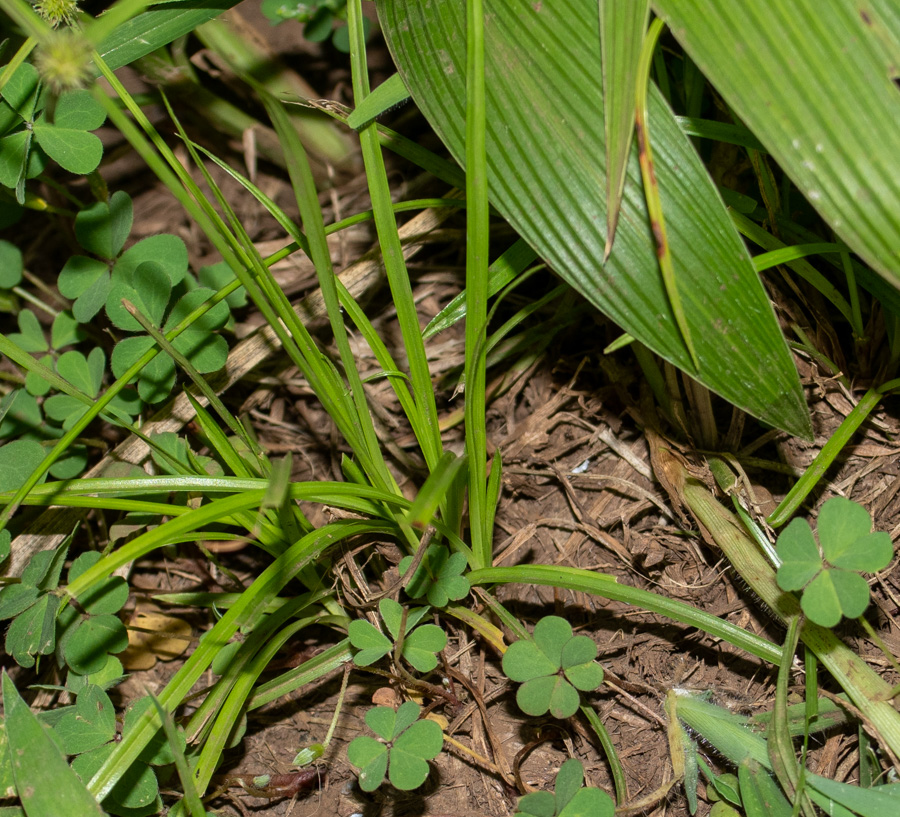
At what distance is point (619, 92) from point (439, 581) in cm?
69

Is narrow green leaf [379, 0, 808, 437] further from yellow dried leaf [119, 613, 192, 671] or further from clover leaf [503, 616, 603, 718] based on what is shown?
yellow dried leaf [119, 613, 192, 671]

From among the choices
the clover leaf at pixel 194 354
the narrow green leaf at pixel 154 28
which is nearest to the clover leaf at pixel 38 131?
the narrow green leaf at pixel 154 28

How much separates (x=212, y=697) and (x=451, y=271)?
0.87 metres

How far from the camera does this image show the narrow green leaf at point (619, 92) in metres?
0.81

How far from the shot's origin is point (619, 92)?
2.70 ft

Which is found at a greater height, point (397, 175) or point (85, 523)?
point (397, 175)

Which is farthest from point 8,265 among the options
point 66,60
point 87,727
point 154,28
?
point 66,60

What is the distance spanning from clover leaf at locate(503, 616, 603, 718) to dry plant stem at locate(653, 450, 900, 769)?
0.26 m

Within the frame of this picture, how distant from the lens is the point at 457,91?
0.93 meters

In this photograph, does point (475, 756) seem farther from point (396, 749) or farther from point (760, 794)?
point (760, 794)

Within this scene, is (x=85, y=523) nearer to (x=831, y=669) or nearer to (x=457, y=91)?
(x=457, y=91)

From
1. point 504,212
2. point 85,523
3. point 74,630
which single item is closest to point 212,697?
point 74,630

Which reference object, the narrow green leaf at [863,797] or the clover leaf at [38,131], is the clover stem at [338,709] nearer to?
the narrow green leaf at [863,797]

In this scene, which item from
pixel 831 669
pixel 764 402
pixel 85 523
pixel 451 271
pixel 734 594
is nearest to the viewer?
pixel 764 402
